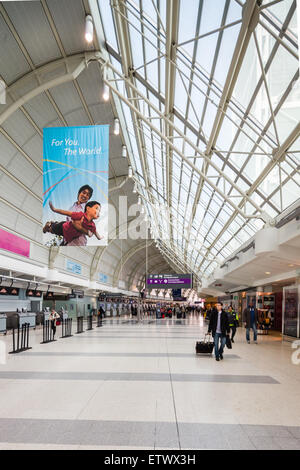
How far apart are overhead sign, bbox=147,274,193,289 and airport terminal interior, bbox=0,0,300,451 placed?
1076 cm

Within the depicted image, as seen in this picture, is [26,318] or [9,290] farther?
[26,318]

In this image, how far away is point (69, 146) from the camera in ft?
41.0

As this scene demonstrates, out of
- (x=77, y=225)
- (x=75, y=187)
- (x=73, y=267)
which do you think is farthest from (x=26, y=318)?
(x=75, y=187)

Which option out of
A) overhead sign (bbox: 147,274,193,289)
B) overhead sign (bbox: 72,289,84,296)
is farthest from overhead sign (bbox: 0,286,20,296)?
overhead sign (bbox: 147,274,193,289)

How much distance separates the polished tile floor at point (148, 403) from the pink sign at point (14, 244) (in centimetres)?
1226

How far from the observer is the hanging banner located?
39.4 feet

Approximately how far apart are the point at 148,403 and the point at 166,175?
21.1m

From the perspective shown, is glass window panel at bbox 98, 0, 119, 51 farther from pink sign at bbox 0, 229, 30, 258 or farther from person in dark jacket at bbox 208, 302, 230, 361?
pink sign at bbox 0, 229, 30, 258

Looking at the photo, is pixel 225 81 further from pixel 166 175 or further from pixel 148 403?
pixel 166 175

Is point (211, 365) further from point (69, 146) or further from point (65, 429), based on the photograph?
point (69, 146)

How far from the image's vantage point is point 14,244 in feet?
→ 82.3

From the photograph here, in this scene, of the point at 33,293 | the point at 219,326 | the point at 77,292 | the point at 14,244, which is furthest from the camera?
the point at 77,292

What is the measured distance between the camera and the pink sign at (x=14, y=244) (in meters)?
23.2

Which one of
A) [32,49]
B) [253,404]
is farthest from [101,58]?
[253,404]
